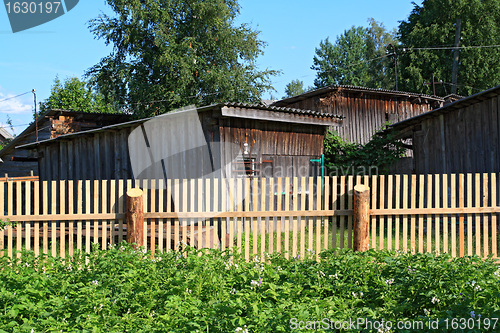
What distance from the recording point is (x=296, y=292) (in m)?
4.45

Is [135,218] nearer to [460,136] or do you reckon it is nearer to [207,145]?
[207,145]

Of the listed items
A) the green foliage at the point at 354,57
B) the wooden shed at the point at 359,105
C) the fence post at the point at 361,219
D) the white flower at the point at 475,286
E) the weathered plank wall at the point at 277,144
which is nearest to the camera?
the white flower at the point at 475,286

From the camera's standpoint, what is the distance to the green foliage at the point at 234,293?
12.4 feet


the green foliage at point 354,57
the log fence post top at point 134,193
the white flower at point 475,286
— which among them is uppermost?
the green foliage at point 354,57

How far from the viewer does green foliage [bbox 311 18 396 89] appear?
52.3 m

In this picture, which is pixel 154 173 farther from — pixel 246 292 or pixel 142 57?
pixel 142 57

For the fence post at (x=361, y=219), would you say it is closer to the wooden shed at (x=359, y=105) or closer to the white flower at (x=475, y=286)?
the white flower at (x=475, y=286)

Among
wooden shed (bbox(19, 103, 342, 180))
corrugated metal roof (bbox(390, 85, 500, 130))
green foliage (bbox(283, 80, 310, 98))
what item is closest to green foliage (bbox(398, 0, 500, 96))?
corrugated metal roof (bbox(390, 85, 500, 130))

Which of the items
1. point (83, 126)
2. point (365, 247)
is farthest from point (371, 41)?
point (365, 247)

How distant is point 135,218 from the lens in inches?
278

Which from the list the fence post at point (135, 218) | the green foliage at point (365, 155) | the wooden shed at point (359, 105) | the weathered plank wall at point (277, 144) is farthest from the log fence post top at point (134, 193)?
the wooden shed at point (359, 105)

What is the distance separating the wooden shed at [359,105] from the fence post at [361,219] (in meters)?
13.6

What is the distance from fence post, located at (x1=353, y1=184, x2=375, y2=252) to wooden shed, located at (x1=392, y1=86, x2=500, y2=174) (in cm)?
686

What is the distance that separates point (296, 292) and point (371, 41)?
186ft
